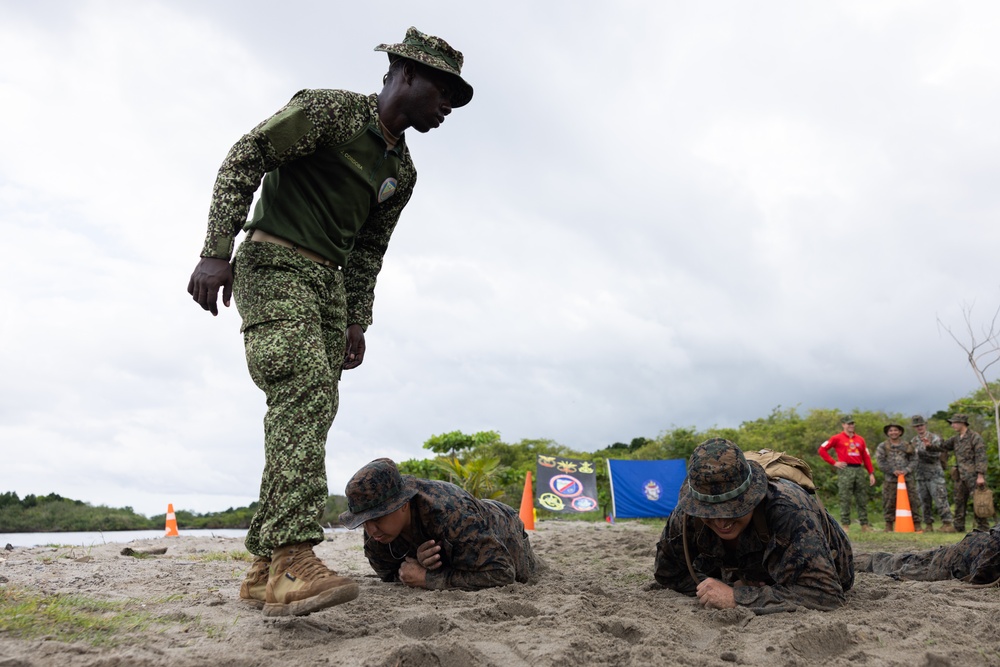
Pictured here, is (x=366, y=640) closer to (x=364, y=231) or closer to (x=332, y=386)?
(x=332, y=386)

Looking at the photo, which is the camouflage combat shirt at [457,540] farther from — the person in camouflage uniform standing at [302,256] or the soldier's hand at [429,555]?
the person in camouflage uniform standing at [302,256]

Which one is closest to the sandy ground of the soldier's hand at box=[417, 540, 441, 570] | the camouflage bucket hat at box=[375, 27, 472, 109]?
the soldier's hand at box=[417, 540, 441, 570]

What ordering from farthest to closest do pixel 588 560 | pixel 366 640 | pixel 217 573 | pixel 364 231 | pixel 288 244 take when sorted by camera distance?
pixel 588 560
pixel 217 573
pixel 364 231
pixel 288 244
pixel 366 640

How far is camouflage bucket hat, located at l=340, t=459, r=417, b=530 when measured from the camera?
3855 millimetres

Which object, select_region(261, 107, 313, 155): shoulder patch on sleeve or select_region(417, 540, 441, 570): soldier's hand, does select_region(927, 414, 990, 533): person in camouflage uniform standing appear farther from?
select_region(261, 107, 313, 155): shoulder patch on sleeve

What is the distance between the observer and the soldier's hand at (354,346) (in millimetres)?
4289

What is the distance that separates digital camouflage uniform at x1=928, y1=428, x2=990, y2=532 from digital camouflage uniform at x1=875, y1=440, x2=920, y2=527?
48cm

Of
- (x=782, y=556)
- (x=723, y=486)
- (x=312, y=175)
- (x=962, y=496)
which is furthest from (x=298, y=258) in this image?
(x=962, y=496)

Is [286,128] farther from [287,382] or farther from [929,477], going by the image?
[929,477]

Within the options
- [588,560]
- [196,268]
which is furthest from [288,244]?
[588,560]

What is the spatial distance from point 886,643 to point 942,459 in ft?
39.9

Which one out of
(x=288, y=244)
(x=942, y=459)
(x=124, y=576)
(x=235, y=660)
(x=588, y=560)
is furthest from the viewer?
(x=942, y=459)

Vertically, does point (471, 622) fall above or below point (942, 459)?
below

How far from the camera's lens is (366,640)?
2.76 meters
